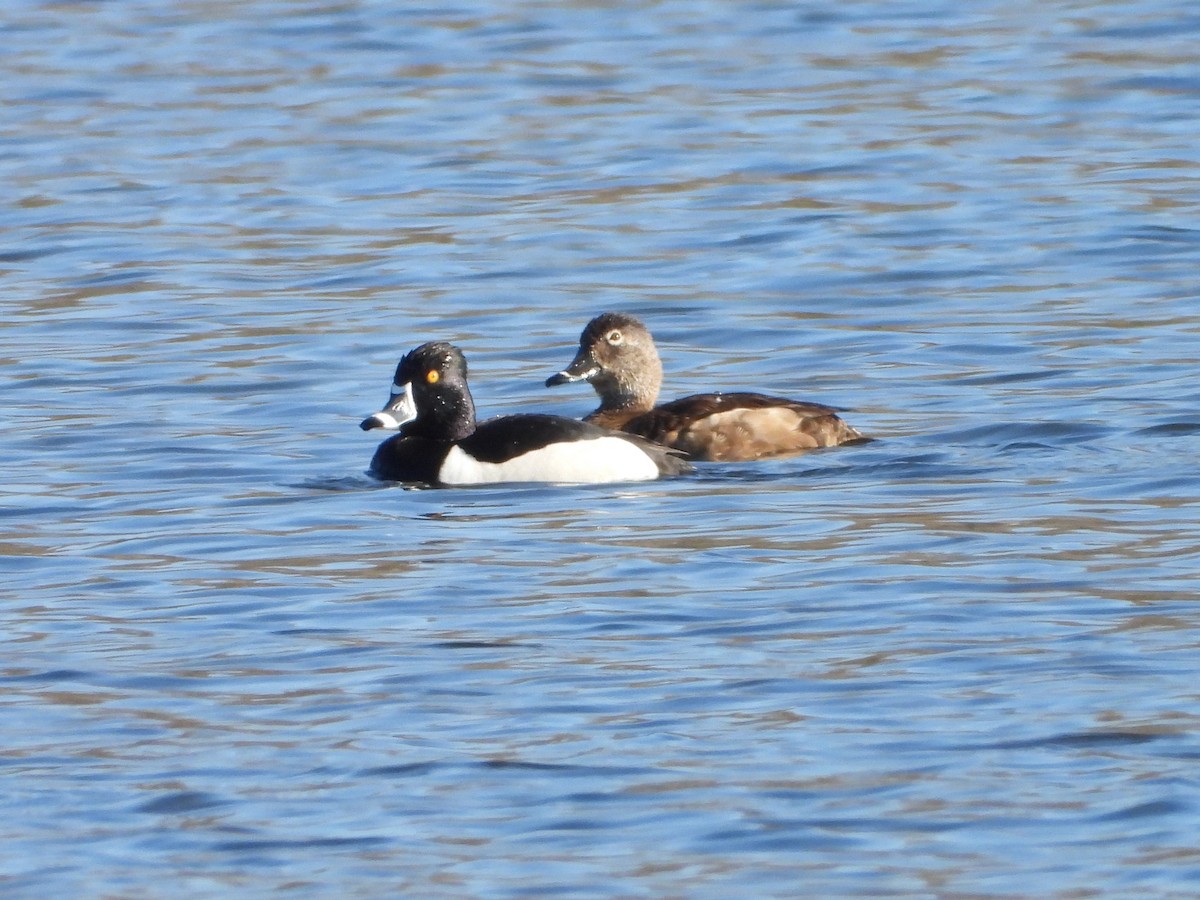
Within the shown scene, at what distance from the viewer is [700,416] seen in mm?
12094

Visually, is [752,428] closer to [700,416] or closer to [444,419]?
[700,416]

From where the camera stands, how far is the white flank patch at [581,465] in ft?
38.1

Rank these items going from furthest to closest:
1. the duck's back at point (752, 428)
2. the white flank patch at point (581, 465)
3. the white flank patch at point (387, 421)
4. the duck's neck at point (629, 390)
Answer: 1. the duck's neck at point (629, 390)
2. the white flank patch at point (387, 421)
3. the duck's back at point (752, 428)
4. the white flank patch at point (581, 465)

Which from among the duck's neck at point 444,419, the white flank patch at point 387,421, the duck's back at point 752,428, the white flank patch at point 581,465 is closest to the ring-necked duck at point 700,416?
the duck's back at point 752,428

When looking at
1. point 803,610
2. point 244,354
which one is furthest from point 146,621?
point 244,354

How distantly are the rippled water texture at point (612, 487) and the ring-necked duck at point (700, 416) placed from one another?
231 mm

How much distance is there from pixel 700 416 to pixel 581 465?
2.48 feet

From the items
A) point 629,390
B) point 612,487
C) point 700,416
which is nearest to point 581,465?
point 612,487

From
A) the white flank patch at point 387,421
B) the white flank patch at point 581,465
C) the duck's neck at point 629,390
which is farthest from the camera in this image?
the duck's neck at point 629,390

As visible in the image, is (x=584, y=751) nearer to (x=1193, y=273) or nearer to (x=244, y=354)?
(x=244, y=354)

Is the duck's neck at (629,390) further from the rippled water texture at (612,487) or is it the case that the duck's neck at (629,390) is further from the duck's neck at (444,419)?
the duck's neck at (444,419)

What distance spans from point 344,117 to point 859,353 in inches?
362

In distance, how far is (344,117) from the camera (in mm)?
22562

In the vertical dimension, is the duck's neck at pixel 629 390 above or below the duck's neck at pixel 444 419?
below
